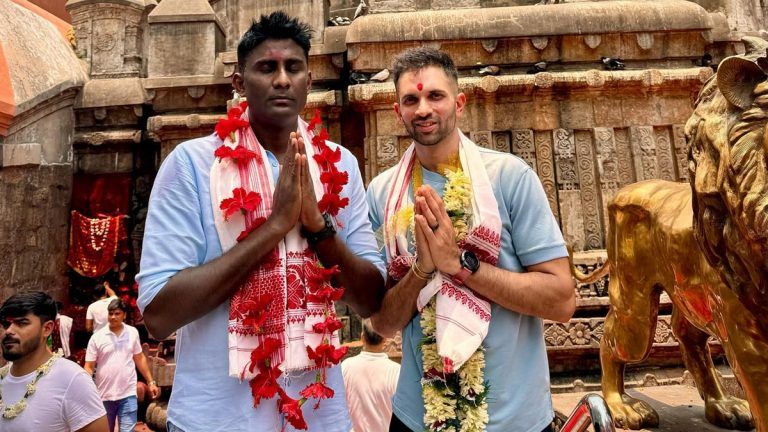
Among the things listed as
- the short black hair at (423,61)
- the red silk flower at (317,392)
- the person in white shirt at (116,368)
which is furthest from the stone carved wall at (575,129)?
the red silk flower at (317,392)

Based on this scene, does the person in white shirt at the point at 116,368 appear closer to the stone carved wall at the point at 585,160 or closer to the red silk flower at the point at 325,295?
the stone carved wall at the point at 585,160

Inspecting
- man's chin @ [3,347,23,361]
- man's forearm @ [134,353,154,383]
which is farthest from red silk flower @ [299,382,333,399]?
man's forearm @ [134,353,154,383]

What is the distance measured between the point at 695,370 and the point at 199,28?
8.22m

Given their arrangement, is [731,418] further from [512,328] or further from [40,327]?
[40,327]

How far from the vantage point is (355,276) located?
1705 mm

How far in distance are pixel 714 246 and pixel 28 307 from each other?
136 inches

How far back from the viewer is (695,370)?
3.21 metres

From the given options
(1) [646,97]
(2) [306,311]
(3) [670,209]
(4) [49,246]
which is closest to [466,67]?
(1) [646,97]

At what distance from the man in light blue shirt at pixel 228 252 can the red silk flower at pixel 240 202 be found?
0.06m

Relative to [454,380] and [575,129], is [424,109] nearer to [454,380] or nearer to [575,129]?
[454,380]

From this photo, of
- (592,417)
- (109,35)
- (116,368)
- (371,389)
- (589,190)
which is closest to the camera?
(592,417)

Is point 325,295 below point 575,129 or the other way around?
below

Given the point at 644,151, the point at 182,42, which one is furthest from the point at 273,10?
the point at 644,151

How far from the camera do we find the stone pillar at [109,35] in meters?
10.0
